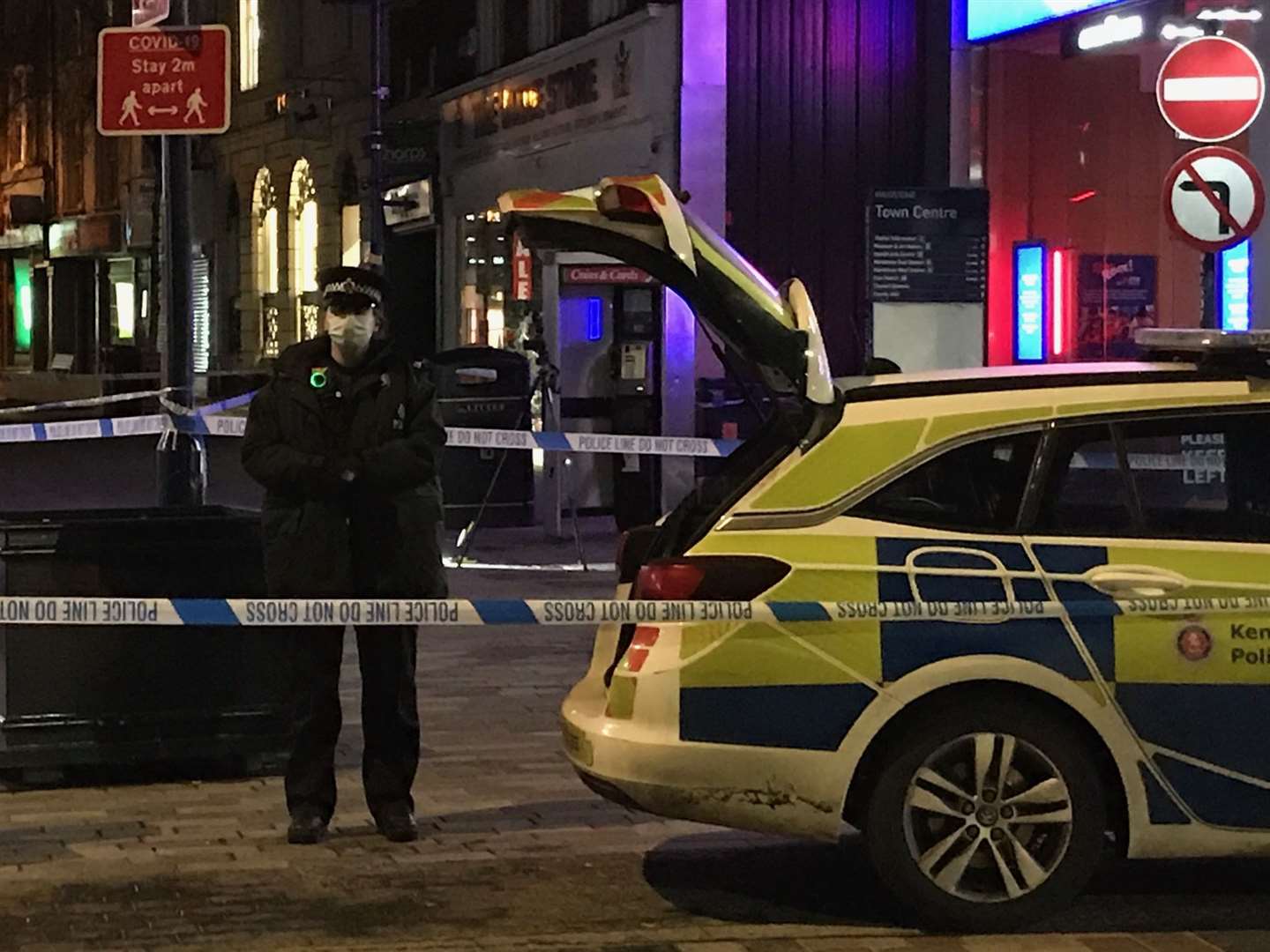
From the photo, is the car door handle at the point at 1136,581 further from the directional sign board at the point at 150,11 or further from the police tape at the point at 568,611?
the directional sign board at the point at 150,11

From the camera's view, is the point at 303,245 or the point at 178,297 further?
the point at 303,245

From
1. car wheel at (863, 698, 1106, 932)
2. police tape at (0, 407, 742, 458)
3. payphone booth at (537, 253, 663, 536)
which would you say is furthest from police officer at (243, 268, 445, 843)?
payphone booth at (537, 253, 663, 536)

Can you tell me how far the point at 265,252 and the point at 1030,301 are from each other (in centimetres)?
1862

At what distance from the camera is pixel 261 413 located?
22.6 ft

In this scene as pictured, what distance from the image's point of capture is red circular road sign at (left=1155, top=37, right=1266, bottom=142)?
10.8 meters

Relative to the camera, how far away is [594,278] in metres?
15.9

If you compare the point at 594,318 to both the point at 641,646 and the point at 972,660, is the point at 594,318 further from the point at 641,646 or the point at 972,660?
the point at 972,660

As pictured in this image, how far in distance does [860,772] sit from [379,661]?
73.6 inches

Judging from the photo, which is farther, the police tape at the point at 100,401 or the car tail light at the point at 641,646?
the police tape at the point at 100,401

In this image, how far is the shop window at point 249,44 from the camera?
3306 centimetres

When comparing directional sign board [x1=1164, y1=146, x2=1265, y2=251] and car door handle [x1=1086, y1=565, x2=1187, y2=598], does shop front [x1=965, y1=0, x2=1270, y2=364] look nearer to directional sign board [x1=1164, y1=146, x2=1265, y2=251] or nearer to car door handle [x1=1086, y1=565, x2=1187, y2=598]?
directional sign board [x1=1164, y1=146, x2=1265, y2=251]

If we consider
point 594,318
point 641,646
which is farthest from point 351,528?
point 594,318

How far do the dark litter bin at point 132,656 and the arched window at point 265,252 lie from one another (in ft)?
83.1

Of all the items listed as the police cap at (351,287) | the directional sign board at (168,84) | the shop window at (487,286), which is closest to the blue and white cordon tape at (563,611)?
the police cap at (351,287)
